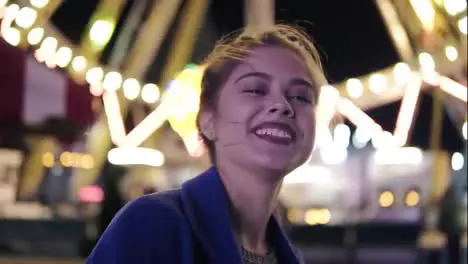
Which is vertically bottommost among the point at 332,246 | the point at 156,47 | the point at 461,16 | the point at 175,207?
the point at 332,246

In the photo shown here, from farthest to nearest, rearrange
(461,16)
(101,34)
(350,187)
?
1. (350,187)
2. (101,34)
3. (461,16)

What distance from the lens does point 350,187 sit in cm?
1445

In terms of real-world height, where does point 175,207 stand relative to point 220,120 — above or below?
below

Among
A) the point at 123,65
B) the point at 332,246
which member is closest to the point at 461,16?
the point at 332,246

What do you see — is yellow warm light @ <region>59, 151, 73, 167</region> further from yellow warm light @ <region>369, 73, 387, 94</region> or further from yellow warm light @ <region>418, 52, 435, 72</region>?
yellow warm light @ <region>418, 52, 435, 72</region>

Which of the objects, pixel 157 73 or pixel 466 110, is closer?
pixel 466 110

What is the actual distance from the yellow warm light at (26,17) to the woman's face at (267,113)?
17.1 feet

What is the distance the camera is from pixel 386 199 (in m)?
13.6

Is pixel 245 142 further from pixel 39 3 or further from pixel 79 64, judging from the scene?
pixel 79 64

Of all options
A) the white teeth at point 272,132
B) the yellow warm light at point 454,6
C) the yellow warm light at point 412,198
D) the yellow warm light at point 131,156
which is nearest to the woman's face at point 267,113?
the white teeth at point 272,132

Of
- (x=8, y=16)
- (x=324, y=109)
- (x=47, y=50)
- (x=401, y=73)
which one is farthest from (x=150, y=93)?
(x=324, y=109)

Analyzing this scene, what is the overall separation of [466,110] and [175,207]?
5.95 m

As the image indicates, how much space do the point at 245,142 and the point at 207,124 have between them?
82mm

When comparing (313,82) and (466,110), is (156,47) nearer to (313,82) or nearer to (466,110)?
(466,110)
